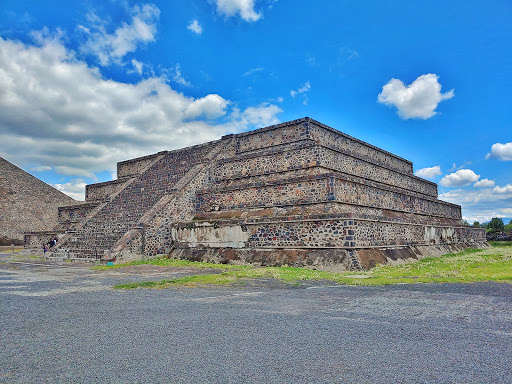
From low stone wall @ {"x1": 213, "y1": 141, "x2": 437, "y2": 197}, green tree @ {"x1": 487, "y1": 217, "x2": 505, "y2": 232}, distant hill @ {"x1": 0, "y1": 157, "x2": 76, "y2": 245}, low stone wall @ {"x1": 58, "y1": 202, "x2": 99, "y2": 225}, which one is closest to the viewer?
low stone wall @ {"x1": 213, "y1": 141, "x2": 437, "y2": 197}

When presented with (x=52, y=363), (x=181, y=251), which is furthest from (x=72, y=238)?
(x=52, y=363)

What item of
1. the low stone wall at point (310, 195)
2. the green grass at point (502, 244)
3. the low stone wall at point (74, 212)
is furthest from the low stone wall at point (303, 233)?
the green grass at point (502, 244)

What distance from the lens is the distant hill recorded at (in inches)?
1628

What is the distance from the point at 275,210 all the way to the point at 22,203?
41.9 metres

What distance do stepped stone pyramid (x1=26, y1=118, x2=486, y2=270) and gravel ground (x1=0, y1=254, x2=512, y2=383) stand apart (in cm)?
621

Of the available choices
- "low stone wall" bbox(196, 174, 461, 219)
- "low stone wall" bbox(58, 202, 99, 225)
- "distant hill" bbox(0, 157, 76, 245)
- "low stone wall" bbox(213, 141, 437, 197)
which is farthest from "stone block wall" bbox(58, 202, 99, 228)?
"distant hill" bbox(0, 157, 76, 245)

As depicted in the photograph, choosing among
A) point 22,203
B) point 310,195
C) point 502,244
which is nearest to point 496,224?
point 502,244

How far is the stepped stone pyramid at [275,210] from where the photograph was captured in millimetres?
13359

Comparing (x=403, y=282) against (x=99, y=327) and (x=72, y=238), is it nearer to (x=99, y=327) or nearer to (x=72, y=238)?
(x=99, y=327)

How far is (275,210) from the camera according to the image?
1482cm

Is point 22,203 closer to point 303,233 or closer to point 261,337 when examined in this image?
point 303,233

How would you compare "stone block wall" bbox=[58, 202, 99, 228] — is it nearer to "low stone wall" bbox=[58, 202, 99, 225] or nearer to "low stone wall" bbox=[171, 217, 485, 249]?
"low stone wall" bbox=[58, 202, 99, 225]

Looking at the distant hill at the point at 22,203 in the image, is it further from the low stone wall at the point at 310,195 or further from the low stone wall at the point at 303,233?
the low stone wall at the point at 303,233

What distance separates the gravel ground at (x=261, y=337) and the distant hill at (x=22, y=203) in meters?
41.0
